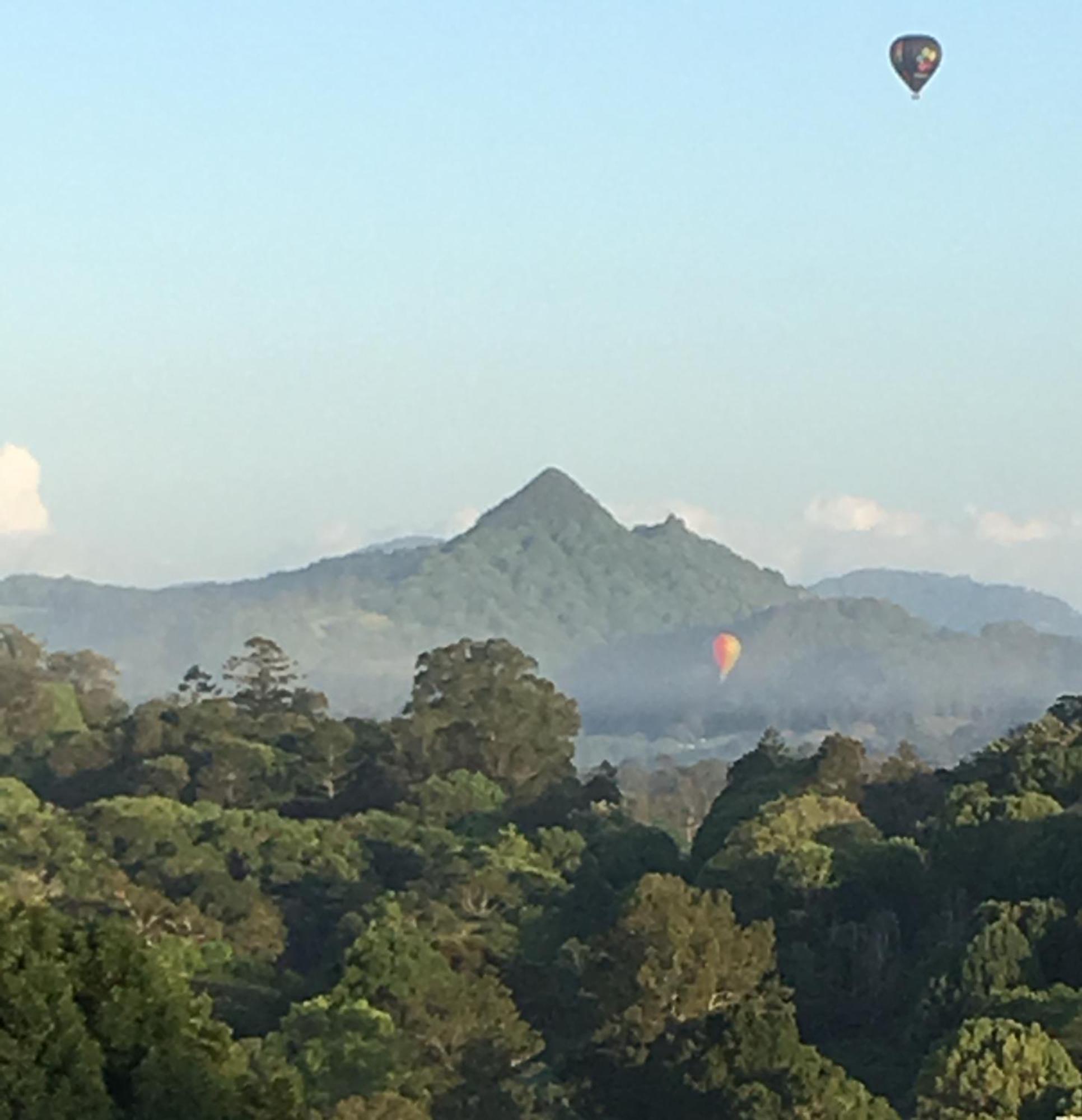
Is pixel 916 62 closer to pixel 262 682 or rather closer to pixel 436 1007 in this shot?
pixel 262 682

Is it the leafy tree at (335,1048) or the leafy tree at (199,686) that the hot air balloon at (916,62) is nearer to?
the leafy tree at (199,686)

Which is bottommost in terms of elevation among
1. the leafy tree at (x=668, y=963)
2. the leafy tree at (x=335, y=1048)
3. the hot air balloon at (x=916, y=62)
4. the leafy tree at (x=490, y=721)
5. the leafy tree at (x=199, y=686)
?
the leafy tree at (x=335, y=1048)

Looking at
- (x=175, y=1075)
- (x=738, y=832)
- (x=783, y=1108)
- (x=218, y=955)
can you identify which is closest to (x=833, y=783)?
(x=738, y=832)

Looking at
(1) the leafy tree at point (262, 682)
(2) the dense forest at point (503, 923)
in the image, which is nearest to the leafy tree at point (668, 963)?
(2) the dense forest at point (503, 923)

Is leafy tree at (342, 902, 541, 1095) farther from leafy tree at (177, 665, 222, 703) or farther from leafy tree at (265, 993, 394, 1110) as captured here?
leafy tree at (177, 665, 222, 703)

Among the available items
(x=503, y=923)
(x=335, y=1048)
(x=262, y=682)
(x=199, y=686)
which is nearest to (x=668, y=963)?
(x=335, y=1048)

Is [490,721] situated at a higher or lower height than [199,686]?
lower
